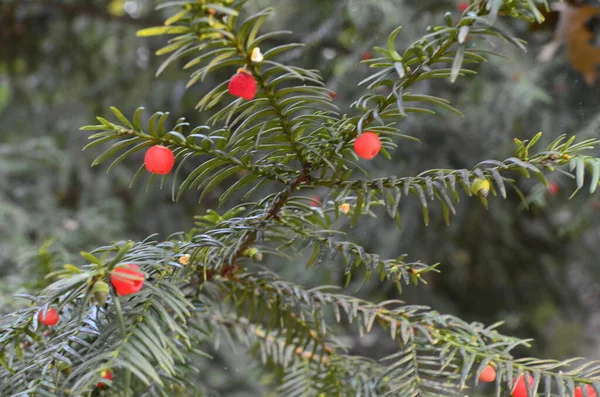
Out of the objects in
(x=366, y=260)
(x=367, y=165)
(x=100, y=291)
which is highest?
(x=367, y=165)

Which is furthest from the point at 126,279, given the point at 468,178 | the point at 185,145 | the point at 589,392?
the point at 589,392

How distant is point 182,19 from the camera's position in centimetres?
30

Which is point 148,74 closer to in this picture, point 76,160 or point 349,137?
point 76,160

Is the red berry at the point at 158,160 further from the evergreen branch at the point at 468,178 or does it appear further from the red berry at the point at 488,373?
the red berry at the point at 488,373

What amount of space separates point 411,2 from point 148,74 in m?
0.90

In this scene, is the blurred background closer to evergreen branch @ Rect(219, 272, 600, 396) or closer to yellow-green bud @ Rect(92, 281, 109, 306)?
evergreen branch @ Rect(219, 272, 600, 396)

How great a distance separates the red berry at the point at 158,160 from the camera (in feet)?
1.21

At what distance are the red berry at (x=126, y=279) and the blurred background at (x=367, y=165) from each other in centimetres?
79

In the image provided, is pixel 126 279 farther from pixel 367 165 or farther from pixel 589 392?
pixel 367 165

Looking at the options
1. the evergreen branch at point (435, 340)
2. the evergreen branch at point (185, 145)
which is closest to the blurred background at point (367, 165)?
the evergreen branch at point (435, 340)

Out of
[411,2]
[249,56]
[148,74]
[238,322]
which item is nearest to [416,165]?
[411,2]

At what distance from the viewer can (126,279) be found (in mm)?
336

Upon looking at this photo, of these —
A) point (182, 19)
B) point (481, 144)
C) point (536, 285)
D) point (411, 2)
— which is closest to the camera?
point (182, 19)

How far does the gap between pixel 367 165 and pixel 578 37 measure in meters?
0.57
